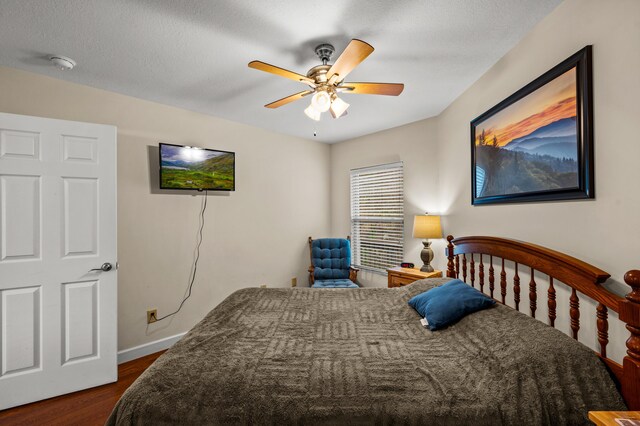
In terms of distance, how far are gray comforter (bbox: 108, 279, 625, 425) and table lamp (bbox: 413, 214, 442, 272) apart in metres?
1.52

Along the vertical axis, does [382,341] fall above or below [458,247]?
below

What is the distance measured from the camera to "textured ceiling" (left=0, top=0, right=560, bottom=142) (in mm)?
1548

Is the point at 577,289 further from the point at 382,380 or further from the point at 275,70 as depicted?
the point at 275,70

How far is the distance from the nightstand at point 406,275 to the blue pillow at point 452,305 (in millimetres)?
1180

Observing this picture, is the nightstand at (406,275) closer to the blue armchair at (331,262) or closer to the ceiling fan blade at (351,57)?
the blue armchair at (331,262)

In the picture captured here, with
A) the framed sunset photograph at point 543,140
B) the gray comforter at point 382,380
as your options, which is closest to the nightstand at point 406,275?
the framed sunset photograph at point 543,140

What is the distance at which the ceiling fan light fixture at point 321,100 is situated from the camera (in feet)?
5.96

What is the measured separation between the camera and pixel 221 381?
1.15 metres

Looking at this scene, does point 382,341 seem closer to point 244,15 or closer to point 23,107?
point 244,15

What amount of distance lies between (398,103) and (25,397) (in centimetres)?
401

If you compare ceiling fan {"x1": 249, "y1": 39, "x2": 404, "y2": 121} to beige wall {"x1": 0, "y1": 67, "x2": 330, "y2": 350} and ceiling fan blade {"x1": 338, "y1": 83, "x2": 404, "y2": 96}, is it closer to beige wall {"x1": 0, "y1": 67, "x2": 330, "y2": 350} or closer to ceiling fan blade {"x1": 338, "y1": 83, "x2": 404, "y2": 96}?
ceiling fan blade {"x1": 338, "y1": 83, "x2": 404, "y2": 96}

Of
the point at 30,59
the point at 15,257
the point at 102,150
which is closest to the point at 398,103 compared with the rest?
the point at 102,150

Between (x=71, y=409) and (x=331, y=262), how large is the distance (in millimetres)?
2874

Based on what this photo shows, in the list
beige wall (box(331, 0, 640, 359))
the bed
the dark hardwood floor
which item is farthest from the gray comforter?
the dark hardwood floor
